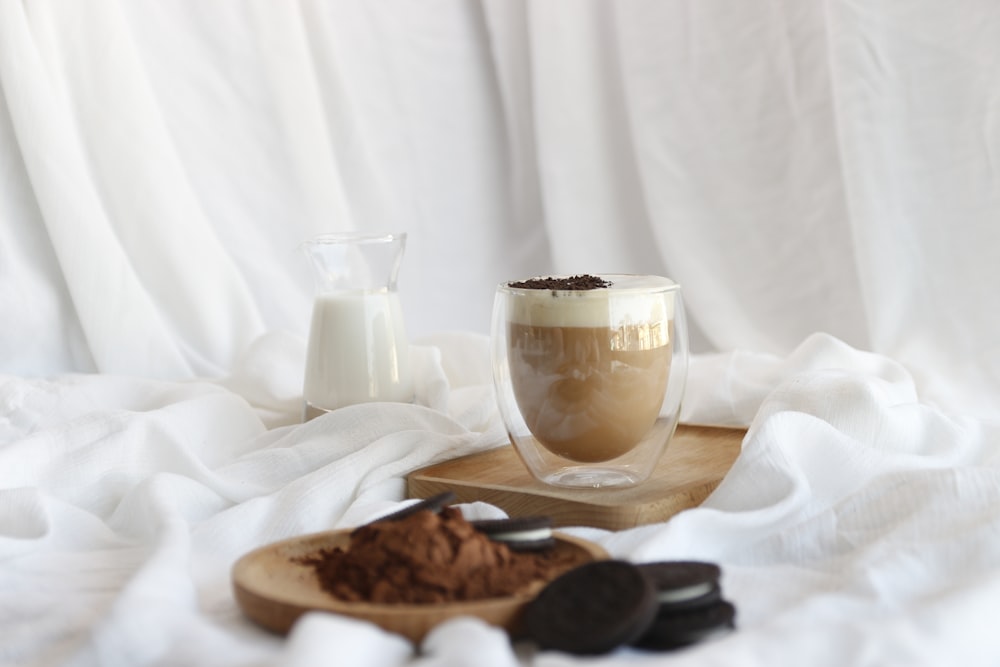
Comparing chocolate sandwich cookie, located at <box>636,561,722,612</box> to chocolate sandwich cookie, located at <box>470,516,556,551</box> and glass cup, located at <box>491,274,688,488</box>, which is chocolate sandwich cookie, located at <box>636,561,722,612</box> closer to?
chocolate sandwich cookie, located at <box>470,516,556,551</box>

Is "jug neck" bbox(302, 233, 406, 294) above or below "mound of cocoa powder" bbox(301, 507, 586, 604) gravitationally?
above

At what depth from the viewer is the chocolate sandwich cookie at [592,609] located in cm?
67

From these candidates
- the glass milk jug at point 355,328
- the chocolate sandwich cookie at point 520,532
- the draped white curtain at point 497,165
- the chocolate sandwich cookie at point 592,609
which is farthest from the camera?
the draped white curtain at point 497,165

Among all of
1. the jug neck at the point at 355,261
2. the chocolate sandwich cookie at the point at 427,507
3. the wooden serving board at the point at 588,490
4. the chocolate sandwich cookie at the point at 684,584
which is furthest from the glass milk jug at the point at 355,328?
the chocolate sandwich cookie at the point at 684,584

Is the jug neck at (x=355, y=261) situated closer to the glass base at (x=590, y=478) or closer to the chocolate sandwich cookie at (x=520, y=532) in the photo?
the glass base at (x=590, y=478)

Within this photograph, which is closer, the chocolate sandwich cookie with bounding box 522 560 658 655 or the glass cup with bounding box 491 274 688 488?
the chocolate sandwich cookie with bounding box 522 560 658 655

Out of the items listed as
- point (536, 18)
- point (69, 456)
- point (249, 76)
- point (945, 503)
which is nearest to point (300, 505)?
point (69, 456)

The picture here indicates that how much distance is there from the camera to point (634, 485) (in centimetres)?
109

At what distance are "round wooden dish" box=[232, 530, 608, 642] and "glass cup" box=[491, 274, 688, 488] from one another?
9.3 inches

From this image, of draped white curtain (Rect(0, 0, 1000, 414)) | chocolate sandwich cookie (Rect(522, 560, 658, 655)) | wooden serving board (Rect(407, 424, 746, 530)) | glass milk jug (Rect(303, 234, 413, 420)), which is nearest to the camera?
chocolate sandwich cookie (Rect(522, 560, 658, 655))

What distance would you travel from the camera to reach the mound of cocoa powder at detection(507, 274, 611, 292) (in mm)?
1061

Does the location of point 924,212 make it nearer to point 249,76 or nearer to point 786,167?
point 786,167

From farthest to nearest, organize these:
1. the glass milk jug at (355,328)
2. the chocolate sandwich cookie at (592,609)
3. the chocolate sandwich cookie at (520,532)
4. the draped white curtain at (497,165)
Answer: the draped white curtain at (497,165), the glass milk jug at (355,328), the chocolate sandwich cookie at (520,532), the chocolate sandwich cookie at (592,609)

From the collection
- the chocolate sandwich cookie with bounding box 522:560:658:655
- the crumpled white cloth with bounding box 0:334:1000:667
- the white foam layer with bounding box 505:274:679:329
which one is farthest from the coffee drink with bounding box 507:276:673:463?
the chocolate sandwich cookie with bounding box 522:560:658:655
